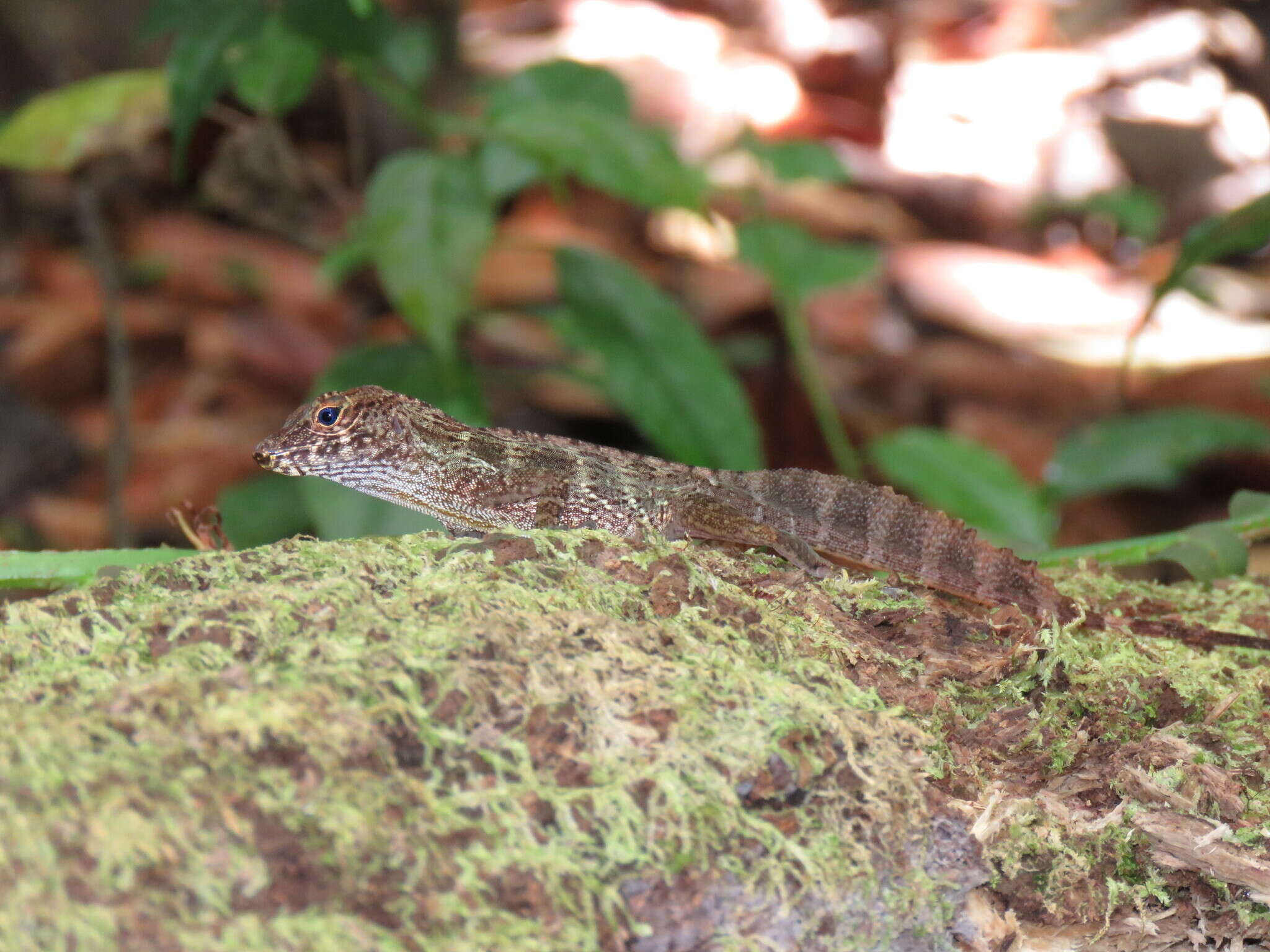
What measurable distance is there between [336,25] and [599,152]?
157cm

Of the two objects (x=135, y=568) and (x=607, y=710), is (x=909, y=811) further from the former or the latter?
(x=135, y=568)

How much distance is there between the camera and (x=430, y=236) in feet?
17.4

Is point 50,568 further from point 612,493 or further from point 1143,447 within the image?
point 1143,447

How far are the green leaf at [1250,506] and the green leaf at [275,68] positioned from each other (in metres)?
4.96

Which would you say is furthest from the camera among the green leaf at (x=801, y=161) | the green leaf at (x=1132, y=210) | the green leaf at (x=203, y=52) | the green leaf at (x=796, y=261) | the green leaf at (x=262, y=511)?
the green leaf at (x=1132, y=210)

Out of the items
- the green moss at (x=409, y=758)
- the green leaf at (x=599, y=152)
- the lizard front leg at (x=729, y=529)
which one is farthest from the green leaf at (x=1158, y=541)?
the green leaf at (x=599, y=152)

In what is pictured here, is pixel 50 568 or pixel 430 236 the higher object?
pixel 430 236

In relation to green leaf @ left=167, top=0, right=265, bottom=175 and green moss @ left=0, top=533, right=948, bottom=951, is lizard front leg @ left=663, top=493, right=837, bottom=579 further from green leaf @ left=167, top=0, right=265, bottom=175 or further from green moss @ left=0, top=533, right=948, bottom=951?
green leaf @ left=167, top=0, right=265, bottom=175

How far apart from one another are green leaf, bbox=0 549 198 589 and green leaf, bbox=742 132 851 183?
6.59m

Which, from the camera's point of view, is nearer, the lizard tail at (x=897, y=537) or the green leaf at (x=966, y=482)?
the lizard tail at (x=897, y=537)

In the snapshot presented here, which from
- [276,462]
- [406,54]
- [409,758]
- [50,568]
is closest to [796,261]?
Answer: [406,54]

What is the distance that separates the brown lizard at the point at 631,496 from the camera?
394 centimetres

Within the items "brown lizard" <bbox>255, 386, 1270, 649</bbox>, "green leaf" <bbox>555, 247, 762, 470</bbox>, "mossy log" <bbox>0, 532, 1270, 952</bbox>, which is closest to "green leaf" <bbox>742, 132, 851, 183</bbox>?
"green leaf" <bbox>555, 247, 762, 470</bbox>

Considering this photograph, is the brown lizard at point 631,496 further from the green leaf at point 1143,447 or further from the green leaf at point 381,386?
the green leaf at point 1143,447
